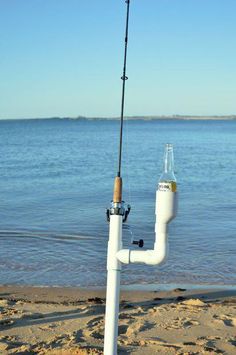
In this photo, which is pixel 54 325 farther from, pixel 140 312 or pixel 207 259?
pixel 207 259

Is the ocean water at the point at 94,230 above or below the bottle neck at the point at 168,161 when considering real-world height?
below

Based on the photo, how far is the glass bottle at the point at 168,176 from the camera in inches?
152

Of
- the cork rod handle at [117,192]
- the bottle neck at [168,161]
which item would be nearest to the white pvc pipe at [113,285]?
the cork rod handle at [117,192]

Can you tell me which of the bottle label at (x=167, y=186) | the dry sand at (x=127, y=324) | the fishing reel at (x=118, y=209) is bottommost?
the dry sand at (x=127, y=324)

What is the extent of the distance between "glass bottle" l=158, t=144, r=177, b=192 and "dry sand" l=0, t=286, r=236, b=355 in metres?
1.96

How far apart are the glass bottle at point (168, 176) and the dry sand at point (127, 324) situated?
1.96 metres

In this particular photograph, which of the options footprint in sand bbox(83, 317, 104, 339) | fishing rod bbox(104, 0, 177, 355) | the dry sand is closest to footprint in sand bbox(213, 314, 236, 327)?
the dry sand

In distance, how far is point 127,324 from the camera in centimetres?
608

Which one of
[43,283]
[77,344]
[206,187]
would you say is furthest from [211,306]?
[206,187]

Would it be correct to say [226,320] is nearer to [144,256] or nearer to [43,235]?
[144,256]

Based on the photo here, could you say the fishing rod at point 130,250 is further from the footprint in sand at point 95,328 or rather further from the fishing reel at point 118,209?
the footprint in sand at point 95,328

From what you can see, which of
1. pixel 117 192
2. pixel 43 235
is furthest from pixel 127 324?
pixel 43 235

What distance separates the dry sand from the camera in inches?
209

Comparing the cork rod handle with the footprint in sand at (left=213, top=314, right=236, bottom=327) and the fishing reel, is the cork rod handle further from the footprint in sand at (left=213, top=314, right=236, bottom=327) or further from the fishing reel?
the footprint in sand at (left=213, top=314, right=236, bottom=327)
